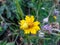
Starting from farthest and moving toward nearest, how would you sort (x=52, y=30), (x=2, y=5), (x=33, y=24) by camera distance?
(x=2, y=5)
(x=52, y=30)
(x=33, y=24)

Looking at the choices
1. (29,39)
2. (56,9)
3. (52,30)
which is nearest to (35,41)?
(29,39)

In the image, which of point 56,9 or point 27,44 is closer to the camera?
point 27,44

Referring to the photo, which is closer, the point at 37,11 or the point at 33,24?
the point at 33,24

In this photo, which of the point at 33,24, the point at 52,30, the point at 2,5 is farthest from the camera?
the point at 2,5

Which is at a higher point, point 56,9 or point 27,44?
point 56,9

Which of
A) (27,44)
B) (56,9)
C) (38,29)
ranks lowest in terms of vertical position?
(27,44)

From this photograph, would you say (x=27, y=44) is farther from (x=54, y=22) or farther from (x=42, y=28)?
(x=54, y=22)

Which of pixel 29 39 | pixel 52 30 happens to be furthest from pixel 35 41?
pixel 52 30

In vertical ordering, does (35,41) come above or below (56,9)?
below

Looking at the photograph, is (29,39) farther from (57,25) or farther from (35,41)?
(57,25)
